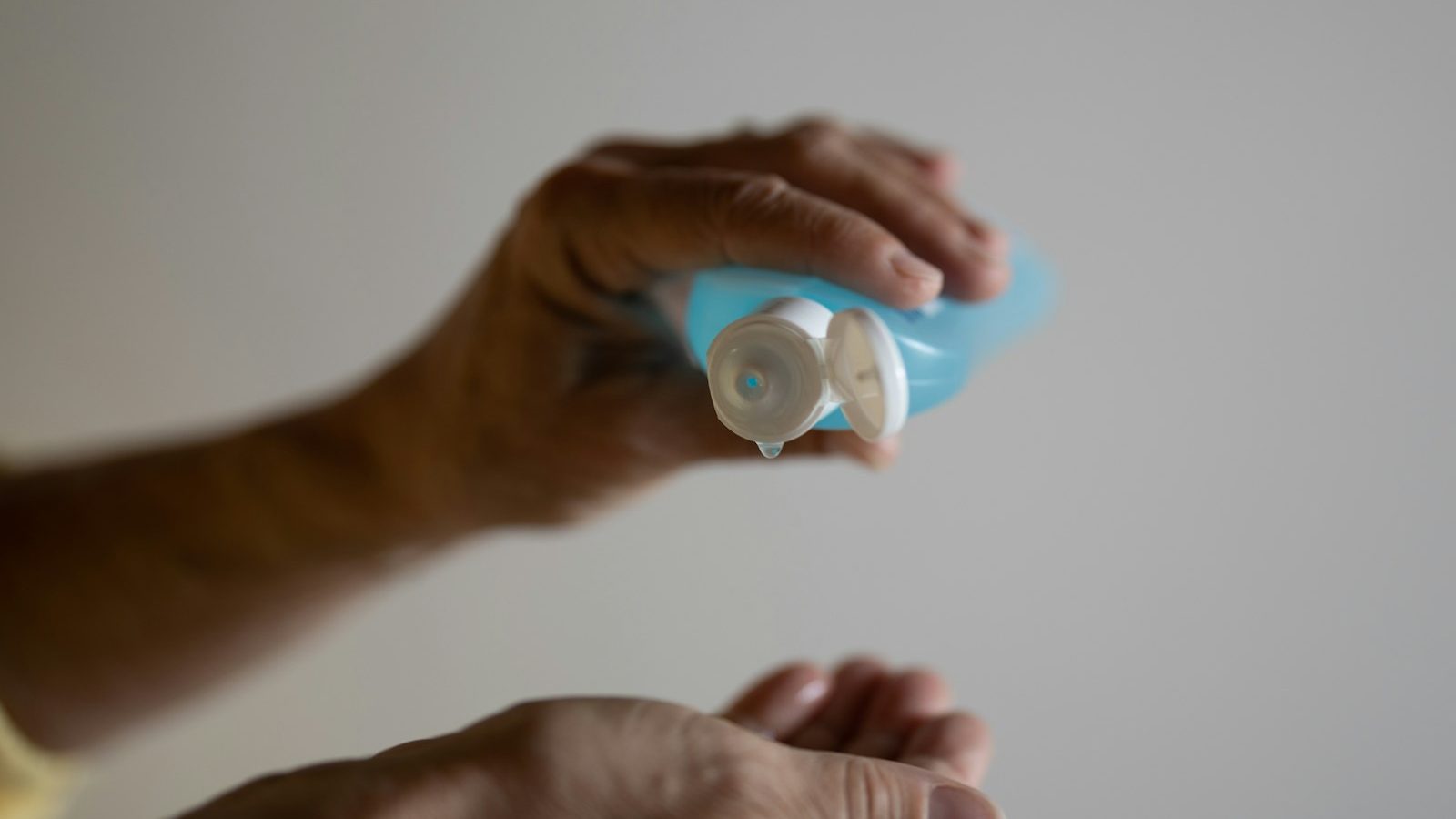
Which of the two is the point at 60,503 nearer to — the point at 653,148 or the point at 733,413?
the point at 653,148

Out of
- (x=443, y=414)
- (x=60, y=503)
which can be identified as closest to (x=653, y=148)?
(x=443, y=414)

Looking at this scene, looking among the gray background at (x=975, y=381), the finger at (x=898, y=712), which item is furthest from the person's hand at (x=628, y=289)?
the gray background at (x=975, y=381)

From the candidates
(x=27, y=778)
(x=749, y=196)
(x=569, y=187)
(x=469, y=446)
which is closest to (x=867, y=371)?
(x=749, y=196)

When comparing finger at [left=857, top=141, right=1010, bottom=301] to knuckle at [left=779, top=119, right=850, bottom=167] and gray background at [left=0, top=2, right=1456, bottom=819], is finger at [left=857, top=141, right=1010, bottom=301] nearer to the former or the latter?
knuckle at [left=779, top=119, right=850, bottom=167]

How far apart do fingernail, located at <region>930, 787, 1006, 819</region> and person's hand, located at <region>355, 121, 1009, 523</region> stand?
165mm

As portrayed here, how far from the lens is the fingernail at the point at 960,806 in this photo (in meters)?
0.37

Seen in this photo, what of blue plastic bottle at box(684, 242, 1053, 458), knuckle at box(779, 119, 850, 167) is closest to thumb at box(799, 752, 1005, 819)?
blue plastic bottle at box(684, 242, 1053, 458)

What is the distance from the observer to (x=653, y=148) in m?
0.56

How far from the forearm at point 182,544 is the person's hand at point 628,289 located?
1.2 inches

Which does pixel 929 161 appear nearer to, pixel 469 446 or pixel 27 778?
pixel 469 446

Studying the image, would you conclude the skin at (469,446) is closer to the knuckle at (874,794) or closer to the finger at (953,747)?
the finger at (953,747)

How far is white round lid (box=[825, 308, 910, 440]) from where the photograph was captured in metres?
0.33

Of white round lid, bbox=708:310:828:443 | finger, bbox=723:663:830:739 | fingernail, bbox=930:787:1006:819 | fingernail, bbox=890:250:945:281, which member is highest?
fingernail, bbox=890:250:945:281

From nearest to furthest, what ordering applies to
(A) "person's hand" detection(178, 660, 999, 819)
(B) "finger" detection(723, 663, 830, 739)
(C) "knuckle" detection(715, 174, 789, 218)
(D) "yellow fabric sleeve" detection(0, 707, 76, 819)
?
(A) "person's hand" detection(178, 660, 999, 819)
(C) "knuckle" detection(715, 174, 789, 218)
(B) "finger" detection(723, 663, 830, 739)
(D) "yellow fabric sleeve" detection(0, 707, 76, 819)
